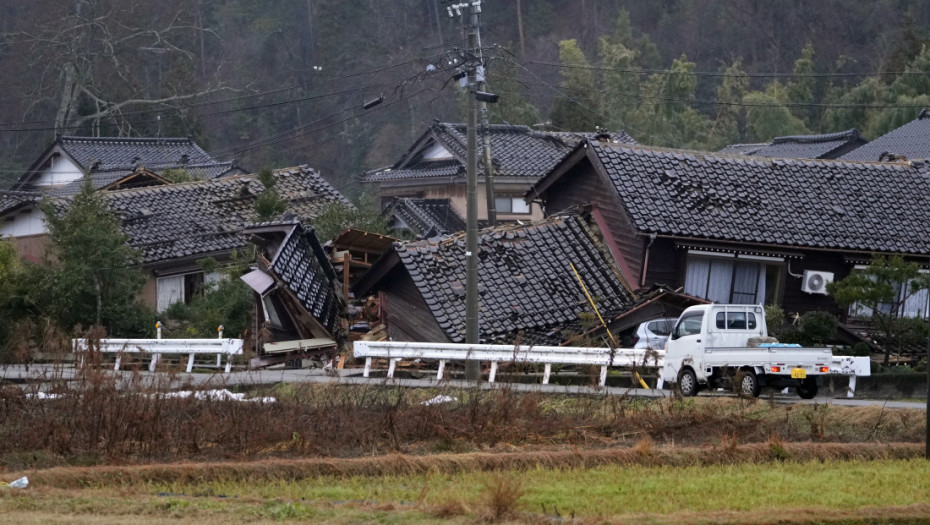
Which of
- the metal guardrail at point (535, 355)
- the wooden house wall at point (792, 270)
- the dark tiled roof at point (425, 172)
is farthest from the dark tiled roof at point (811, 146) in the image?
the metal guardrail at point (535, 355)

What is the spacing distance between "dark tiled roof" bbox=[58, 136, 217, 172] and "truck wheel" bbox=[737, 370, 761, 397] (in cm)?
3451

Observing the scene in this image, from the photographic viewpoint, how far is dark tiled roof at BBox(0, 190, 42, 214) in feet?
120

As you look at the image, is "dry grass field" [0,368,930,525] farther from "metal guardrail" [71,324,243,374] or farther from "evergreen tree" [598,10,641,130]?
"evergreen tree" [598,10,641,130]

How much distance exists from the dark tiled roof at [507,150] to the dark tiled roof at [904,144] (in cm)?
847

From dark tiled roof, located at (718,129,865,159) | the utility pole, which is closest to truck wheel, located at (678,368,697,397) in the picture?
the utility pole

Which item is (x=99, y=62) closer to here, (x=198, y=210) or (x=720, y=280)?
(x=198, y=210)

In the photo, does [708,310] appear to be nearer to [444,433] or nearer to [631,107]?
[444,433]

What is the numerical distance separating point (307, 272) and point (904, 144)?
25.1 metres

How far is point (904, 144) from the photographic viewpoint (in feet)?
140

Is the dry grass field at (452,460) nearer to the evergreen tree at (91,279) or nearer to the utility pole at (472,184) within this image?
the utility pole at (472,184)

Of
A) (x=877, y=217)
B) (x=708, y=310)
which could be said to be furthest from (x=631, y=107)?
(x=708, y=310)

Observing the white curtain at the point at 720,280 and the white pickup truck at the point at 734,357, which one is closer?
the white pickup truck at the point at 734,357

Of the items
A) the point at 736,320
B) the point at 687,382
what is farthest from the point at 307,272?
the point at 736,320

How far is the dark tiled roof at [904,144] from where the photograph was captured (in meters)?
41.5
